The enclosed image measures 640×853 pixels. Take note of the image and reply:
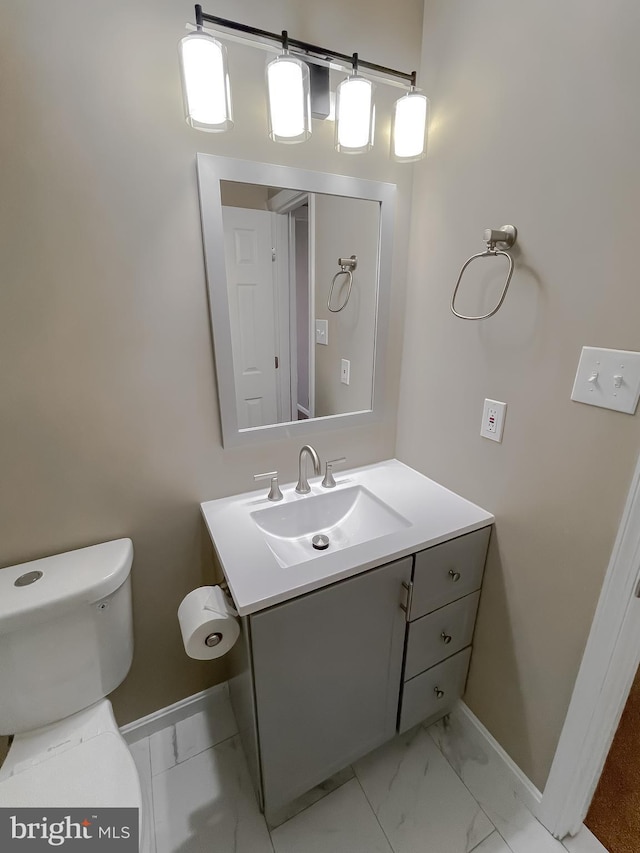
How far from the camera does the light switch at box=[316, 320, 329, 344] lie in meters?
1.33

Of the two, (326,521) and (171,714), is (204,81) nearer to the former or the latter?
(326,521)

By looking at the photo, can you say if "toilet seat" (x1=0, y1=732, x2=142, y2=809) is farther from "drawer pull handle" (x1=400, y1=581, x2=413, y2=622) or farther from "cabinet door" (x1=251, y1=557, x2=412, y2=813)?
"drawer pull handle" (x1=400, y1=581, x2=413, y2=622)

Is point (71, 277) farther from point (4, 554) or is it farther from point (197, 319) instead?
point (4, 554)

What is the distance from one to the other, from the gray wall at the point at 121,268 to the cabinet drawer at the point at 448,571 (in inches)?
25.4

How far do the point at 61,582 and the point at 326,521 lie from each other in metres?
0.78

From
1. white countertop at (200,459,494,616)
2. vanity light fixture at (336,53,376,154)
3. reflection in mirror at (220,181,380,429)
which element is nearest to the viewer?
white countertop at (200,459,494,616)

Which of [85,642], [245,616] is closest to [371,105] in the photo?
[245,616]

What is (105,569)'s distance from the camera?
1.02 m

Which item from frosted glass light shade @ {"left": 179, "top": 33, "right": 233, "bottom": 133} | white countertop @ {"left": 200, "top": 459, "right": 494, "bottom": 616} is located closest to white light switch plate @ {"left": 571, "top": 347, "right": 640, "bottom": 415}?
white countertop @ {"left": 200, "top": 459, "right": 494, "bottom": 616}

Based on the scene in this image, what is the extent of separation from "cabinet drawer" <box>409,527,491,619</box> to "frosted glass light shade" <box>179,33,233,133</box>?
1229 mm

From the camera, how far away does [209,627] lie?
37.1 inches

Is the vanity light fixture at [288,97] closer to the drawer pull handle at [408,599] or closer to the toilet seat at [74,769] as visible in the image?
the drawer pull handle at [408,599]

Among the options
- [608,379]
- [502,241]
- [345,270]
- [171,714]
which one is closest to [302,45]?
[345,270]

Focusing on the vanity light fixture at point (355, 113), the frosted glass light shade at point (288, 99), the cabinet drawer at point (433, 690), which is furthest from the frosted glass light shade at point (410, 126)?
the cabinet drawer at point (433, 690)
